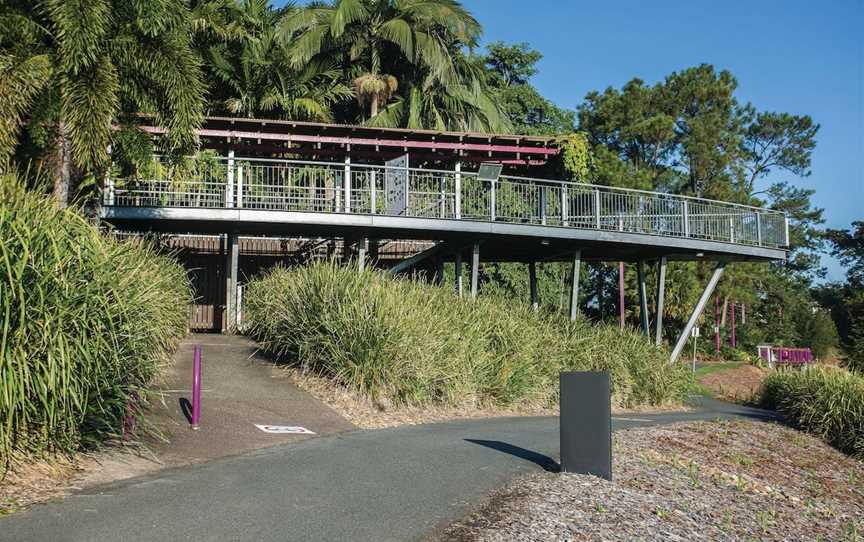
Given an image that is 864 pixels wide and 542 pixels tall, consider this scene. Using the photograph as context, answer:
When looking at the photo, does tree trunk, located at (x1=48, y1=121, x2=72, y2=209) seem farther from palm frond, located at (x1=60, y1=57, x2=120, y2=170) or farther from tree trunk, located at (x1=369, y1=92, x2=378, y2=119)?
tree trunk, located at (x1=369, y1=92, x2=378, y2=119)

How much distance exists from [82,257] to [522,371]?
32.2 feet

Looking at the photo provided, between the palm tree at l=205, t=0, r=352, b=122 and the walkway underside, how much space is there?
24.6ft

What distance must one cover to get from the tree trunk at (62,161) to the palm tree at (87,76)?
0.02 meters

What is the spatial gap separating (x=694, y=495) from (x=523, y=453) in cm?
201

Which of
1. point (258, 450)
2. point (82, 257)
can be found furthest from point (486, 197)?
point (82, 257)

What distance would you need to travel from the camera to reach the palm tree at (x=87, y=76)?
13445mm

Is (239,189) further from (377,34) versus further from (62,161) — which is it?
(377,34)

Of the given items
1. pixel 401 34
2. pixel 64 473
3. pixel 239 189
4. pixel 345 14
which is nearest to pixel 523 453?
pixel 64 473

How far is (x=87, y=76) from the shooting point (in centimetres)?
1411

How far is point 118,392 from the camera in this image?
8688 millimetres

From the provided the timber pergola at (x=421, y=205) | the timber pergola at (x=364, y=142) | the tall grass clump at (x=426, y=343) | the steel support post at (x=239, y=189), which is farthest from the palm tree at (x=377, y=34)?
the tall grass clump at (x=426, y=343)

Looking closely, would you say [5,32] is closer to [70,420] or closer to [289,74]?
[70,420]

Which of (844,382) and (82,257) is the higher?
(82,257)

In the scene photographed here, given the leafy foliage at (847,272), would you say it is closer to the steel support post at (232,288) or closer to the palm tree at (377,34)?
the palm tree at (377,34)
